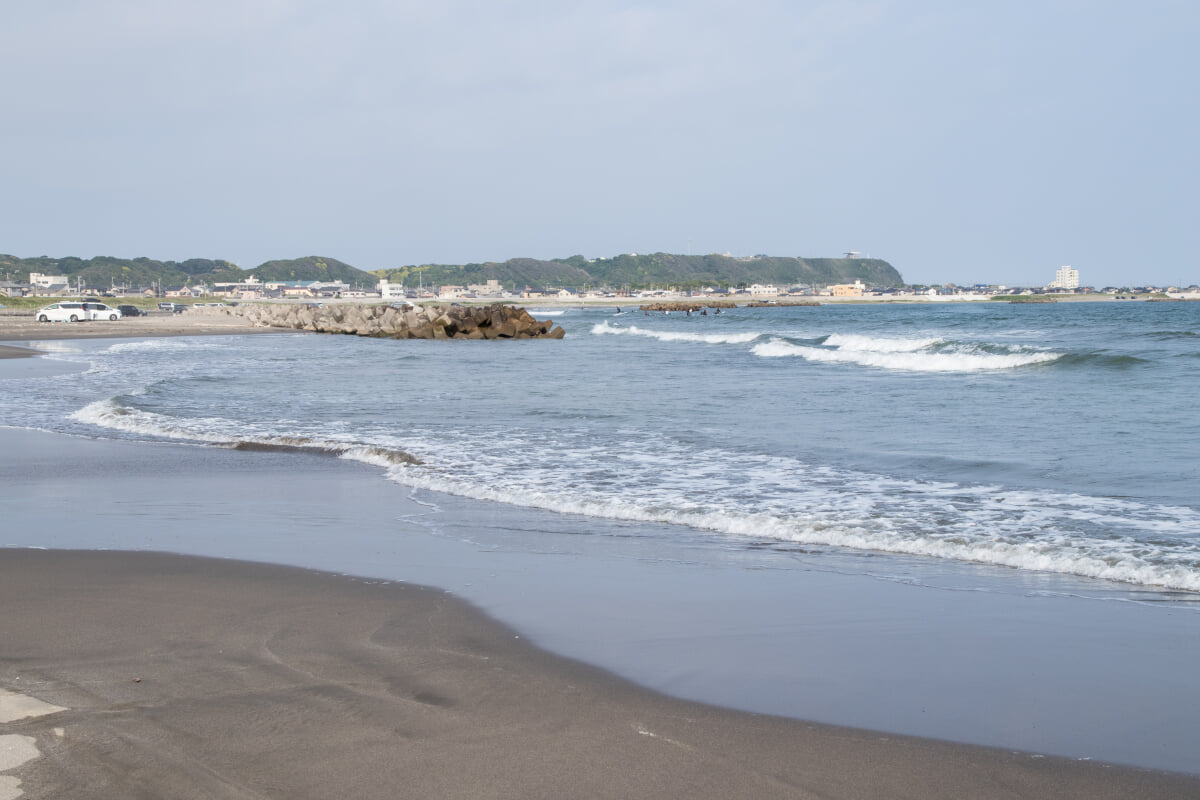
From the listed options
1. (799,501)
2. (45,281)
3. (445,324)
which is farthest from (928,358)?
(45,281)

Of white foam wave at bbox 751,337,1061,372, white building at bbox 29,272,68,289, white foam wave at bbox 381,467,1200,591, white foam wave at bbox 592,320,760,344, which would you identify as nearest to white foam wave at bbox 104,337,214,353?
white foam wave at bbox 751,337,1061,372

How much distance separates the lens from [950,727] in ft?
12.6

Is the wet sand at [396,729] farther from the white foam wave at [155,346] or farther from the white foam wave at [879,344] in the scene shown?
the white foam wave at [155,346]

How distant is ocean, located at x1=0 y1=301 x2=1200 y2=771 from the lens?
183 inches

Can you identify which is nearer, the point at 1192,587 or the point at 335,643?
the point at 335,643

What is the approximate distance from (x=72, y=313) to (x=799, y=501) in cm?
5872

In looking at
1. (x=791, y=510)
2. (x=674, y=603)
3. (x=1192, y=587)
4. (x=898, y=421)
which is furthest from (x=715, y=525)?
(x=898, y=421)

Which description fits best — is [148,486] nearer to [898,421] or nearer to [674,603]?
[674,603]

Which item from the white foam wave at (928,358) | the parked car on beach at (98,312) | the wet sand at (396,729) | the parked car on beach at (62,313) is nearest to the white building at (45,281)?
the parked car on beach at (98,312)

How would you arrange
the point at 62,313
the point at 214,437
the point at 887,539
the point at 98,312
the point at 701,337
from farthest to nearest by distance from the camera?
the point at 98,312 → the point at 62,313 → the point at 701,337 → the point at 214,437 → the point at 887,539

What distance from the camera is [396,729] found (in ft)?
12.3

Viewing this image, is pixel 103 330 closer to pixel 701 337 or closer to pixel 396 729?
pixel 701 337

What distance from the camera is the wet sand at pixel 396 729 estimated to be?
10.8ft

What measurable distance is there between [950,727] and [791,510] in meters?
4.38
